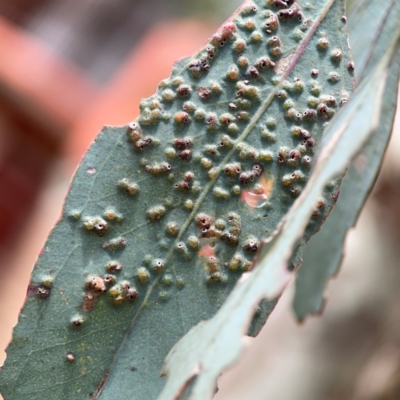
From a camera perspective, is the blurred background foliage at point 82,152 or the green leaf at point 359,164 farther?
the blurred background foliage at point 82,152

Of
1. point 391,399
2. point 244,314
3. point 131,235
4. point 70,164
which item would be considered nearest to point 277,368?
point 391,399

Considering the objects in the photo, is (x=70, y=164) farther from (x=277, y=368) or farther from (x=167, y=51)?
(x=277, y=368)

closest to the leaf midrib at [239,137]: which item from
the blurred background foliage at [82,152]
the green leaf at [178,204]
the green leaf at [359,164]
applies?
the green leaf at [178,204]

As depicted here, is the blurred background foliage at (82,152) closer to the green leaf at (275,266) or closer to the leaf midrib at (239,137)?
the leaf midrib at (239,137)

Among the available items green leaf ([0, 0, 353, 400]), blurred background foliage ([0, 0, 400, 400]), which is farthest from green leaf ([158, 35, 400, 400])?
blurred background foliage ([0, 0, 400, 400])

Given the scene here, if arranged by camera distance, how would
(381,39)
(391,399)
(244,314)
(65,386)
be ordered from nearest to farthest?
(244,314) < (65,386) < (381,39) < (391,399)
